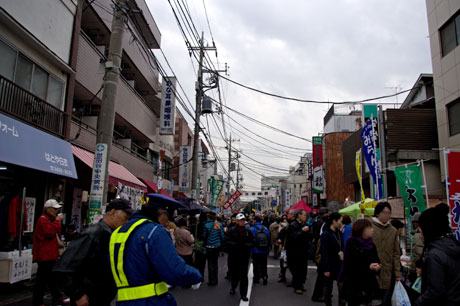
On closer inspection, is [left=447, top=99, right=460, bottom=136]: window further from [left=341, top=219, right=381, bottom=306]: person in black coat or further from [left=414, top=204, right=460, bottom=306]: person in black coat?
[left=414, top=204, right=460, bottom=306]: person in black coat

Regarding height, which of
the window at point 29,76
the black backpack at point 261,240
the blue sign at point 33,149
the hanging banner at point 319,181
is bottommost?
the black backpack at point 261,240

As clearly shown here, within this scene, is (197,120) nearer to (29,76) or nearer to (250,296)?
(29,76)

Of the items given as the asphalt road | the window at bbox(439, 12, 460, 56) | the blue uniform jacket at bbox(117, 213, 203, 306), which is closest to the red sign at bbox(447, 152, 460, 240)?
the asphalt road

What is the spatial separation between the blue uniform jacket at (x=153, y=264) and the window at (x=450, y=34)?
53.0 feet

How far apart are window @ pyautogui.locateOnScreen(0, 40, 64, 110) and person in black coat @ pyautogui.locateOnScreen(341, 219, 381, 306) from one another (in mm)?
9908

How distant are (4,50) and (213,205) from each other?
25.4 metres

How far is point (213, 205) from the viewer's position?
1296 inches

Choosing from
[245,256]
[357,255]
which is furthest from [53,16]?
[357,255]

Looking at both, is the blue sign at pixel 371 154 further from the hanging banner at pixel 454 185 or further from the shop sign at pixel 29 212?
the shop sign at pixel 29 212

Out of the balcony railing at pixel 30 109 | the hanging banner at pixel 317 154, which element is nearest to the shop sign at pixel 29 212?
the balcony railing at pixel 30 109

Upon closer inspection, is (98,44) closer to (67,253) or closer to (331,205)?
(67,253)

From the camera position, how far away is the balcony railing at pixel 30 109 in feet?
29.6

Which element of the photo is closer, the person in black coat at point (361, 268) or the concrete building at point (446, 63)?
the person in black coat at point (361, 268)

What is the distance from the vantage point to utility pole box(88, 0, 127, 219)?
764cm
